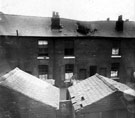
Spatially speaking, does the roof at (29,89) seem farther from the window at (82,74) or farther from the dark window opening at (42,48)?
the window at (82,74)

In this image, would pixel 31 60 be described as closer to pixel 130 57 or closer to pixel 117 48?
pixel 117 48

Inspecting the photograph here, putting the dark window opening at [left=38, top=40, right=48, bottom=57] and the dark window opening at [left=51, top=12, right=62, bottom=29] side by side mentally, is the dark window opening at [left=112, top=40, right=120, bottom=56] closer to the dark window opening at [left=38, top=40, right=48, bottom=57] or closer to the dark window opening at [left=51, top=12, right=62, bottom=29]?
the dark window opening at [left=51, top=12, right=62, bottom=29]

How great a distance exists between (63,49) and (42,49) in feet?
8.68

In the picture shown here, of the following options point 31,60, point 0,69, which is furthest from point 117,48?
point 0,69

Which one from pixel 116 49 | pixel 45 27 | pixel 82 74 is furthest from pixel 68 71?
pixel 116 49

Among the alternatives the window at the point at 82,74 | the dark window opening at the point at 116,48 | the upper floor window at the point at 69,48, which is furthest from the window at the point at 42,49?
the dark window opening at the point at 116,48

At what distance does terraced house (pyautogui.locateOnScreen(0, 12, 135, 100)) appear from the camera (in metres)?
16.4

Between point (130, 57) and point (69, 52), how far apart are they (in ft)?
29.7

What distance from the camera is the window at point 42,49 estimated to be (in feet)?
55.8

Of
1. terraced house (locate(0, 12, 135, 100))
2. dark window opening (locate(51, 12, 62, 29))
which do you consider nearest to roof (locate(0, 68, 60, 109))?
terraced house (locate(0, 12, 135, 100))

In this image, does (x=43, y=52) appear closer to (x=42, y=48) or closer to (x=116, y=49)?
(x=42, y=48)

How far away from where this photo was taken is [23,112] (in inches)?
300

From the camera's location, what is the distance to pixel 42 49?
17125 mm

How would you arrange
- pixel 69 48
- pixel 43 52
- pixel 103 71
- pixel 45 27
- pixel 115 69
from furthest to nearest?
pixel 115 69 < pixel 103 71 < pixel 45 27 < pixel 69 48 < pixel 43 52
